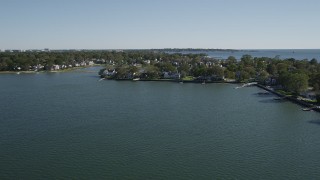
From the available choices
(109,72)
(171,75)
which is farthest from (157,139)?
(109,72)

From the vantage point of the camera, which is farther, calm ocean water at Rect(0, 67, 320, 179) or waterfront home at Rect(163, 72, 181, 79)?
waterfront home at Rect(163, 72, 181, 79)

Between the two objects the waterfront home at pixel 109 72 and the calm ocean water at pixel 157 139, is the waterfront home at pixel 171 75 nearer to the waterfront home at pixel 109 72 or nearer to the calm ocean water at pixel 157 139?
the waterfront home at pixel 109 72

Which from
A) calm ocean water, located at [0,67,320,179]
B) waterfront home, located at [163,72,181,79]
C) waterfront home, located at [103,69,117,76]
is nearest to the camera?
calm ocean water, located at [0,67,320,179]

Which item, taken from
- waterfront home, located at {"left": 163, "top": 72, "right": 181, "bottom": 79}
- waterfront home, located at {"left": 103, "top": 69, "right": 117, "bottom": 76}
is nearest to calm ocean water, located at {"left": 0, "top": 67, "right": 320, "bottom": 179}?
waterfront home, located at {"left": 163, "top": 72, "right": 181, "bottom": 79}

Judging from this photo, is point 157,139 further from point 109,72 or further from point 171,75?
point 109,72

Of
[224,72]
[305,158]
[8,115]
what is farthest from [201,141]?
[224,72]

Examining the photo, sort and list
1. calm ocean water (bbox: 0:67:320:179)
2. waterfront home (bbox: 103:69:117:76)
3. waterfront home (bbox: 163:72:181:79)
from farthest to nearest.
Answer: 1. waterfront home (bbox: 103:69:117:76)
2. waterfront home (bbox: 163:72:181:79)
3. calm ocean water (bbox: 0:67:320:179)

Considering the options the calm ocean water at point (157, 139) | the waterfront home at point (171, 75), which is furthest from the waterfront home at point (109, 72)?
the calm ocean water at point (157, 139)

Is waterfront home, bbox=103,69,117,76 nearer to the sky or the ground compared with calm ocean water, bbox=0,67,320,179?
nearer to the sky

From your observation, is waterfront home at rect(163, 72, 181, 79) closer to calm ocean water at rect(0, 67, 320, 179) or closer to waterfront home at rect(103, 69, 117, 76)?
waterfront home at rect(103, 69, 117, 76)
